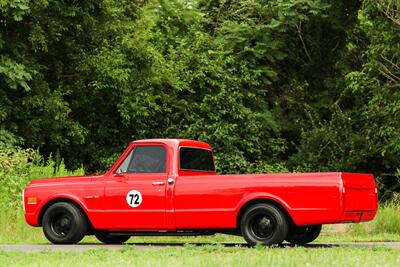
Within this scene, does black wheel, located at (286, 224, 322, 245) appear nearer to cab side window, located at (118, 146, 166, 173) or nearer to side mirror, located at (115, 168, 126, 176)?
cab side window, located at (118, 146, 166, 173)

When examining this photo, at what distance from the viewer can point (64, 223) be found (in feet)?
56.0

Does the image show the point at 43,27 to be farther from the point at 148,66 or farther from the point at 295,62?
the point at 295,62

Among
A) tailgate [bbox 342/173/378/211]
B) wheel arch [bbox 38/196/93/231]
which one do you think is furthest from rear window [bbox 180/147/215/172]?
tailgate [bbox 342/173/378/211]

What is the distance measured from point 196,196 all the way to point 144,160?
1505mm

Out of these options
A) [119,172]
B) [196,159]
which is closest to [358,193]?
[196,159]

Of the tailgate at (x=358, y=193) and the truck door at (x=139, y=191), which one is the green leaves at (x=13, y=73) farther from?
the tailgate at (x=358, y=193)

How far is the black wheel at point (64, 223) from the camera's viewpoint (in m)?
16.8

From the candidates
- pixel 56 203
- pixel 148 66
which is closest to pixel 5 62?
pixel 148 66

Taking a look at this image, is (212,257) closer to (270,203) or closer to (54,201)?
(270,203)

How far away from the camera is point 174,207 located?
16.0m

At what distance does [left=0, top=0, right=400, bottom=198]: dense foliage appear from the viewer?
105 ft

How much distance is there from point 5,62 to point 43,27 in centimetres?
271

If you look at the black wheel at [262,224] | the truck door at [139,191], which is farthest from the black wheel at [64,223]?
the black wheel at [262,224]

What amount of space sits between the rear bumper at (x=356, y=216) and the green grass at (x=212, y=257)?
0.57m
